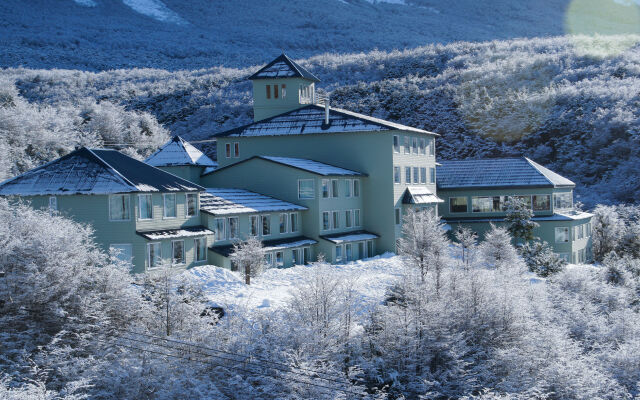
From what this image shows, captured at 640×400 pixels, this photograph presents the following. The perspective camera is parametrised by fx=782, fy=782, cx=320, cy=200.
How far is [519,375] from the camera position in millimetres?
30641

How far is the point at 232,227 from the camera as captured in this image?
140ft

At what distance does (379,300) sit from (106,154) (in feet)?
52.9

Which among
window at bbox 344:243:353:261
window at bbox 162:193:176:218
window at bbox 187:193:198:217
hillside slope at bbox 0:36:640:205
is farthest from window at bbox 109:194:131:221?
hillside slope at bbox 0:36:640:205

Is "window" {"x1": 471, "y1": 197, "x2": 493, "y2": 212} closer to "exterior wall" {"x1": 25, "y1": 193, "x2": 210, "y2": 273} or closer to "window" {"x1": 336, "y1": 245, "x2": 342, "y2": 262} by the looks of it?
"window" {"x1": 336, "y1": 245, "x2": 342, "y2": 262}

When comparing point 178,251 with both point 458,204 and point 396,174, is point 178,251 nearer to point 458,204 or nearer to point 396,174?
point 396,174

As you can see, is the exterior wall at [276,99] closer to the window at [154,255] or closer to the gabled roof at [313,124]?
the gabled roof at [313,124]

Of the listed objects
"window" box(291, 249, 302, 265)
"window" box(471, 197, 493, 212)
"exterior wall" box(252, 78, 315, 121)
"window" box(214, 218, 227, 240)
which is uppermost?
"exterior wall" box(252, 78, 315, 121)

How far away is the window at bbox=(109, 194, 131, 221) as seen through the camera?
37.2m

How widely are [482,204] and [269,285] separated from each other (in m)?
24.7

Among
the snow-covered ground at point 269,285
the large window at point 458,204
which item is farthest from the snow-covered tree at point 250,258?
the large window at point 458,204

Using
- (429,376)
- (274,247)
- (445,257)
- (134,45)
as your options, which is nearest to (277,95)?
(274,247)

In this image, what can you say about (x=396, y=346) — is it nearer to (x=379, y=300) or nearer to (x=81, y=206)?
(x=379, y=300)

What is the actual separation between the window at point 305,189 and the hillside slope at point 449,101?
792 inches

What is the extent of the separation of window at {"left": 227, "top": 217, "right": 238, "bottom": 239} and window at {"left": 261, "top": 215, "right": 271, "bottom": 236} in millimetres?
2134
